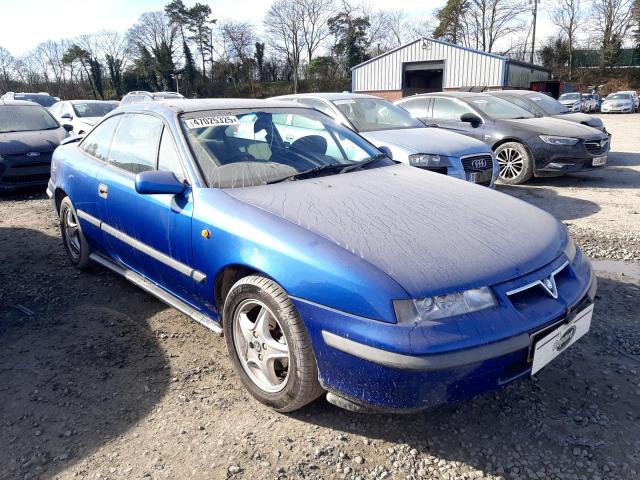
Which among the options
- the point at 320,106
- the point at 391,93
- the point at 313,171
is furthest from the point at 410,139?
the point at 391,93

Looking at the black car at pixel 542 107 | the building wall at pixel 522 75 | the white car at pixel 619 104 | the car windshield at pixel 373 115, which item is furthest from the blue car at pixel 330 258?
the white car at pixel 619 104

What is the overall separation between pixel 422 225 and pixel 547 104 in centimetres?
924

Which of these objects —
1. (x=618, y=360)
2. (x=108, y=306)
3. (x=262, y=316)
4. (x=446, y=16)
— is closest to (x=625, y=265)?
(x=618, y=360)

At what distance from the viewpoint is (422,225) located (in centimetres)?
236

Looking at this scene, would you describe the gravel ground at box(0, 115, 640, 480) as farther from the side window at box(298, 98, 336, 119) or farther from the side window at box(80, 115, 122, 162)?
the side window at box(298, 98, 336, 119)

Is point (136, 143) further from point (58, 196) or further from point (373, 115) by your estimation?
point (373, 115)

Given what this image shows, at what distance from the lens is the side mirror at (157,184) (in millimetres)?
2707

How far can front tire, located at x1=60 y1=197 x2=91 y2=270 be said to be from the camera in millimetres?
4176

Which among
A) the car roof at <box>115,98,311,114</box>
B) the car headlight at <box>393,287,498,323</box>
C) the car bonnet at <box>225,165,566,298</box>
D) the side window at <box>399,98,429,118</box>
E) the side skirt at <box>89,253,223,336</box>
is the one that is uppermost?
the car roof at <box>115,98,311,114</box>

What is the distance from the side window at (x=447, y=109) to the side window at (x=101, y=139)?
6.20 metres

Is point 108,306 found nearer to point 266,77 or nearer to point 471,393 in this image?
point 471,393

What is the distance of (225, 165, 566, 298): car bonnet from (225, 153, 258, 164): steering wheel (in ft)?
0.97

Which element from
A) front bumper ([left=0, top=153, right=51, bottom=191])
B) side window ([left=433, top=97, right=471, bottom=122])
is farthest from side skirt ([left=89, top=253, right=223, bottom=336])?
side window ([left=433, top=97, right=471, bottom=122])

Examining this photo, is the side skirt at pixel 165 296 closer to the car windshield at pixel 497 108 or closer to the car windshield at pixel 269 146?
the car windshield at pixel 269 146
